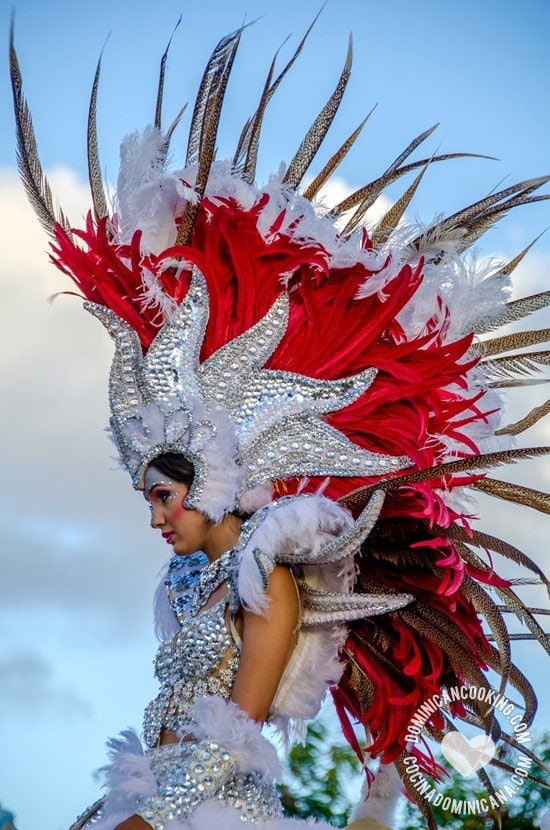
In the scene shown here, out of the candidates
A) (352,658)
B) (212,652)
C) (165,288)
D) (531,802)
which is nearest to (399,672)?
(352,658)

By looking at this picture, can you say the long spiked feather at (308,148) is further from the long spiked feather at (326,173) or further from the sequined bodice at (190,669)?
the sequined bodice at (190,669)

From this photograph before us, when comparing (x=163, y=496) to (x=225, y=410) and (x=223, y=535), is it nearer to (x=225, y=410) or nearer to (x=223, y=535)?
(x=223, y=535)

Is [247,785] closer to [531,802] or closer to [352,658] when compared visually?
[352,658]

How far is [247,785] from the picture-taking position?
351 cm

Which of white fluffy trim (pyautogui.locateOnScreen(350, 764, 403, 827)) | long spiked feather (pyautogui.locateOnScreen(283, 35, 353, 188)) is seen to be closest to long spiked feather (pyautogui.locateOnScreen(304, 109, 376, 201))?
long spiked feather (pyautogui.locateOnScreen(283, 35, 353, 188))

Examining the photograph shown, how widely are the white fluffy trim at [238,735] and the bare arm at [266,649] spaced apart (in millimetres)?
70

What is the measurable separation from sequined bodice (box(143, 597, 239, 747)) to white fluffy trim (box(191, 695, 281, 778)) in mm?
191

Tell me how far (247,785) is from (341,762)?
3.56 m

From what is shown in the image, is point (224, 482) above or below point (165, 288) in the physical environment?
below

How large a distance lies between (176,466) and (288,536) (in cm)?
48

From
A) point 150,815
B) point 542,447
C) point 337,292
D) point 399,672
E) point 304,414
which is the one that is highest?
point 337,292

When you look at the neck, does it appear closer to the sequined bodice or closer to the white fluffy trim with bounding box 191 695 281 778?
the sequined bodice

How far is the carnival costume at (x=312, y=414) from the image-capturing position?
3.77 metres

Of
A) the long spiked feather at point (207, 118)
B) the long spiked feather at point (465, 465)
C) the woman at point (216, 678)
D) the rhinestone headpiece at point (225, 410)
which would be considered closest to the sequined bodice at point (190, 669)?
the woman at point (216, 678)
